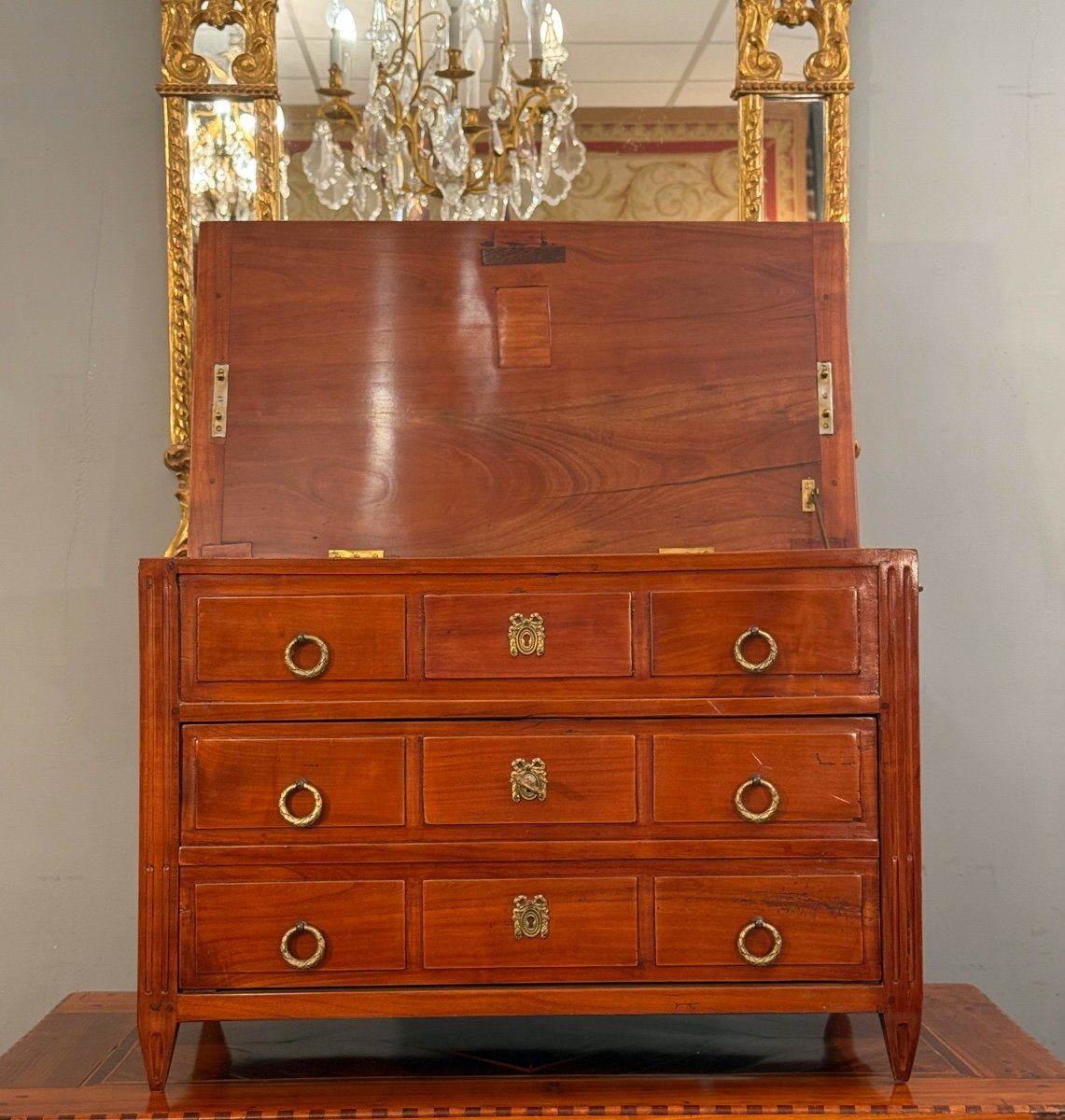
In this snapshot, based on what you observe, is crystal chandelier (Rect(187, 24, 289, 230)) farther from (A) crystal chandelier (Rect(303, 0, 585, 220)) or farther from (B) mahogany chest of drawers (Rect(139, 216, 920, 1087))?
(B) mahogany chest of drawers (Rect(139, 216, 920, 1087))

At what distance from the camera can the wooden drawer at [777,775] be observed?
5.93ft

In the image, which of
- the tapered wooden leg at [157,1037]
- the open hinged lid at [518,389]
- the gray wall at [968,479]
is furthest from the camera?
the gray wall at [968,479]

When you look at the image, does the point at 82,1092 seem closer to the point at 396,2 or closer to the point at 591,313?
the point at 591,313

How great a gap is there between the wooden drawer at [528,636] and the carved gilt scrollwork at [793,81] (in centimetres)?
98

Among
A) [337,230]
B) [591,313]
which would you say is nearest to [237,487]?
[337,230]

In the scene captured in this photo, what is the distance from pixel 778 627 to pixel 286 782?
758 millimetres

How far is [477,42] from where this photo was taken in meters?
2.35

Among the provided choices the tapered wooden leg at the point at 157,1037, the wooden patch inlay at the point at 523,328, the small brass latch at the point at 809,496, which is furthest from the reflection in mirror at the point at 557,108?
the tapered wooden leg at the point at 157,1037

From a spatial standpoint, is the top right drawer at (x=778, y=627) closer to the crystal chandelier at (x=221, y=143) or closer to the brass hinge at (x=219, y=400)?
the brass hinge at (x=219, y=400)

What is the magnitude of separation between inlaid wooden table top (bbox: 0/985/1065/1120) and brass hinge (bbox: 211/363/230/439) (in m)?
1.02

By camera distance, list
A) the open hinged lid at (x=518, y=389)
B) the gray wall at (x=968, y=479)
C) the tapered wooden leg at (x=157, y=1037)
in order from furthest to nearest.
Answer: the gray wall at (x=968, y=479), the open hinged lid at (x=518, y=389), the tapered wooden leg at (x=157, y=1037)

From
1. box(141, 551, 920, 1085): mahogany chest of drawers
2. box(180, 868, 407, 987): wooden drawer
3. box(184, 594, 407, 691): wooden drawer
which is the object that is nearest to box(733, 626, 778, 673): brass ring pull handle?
box(141, 551, 920, 1085): mahogany chest of drawers

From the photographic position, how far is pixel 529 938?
180 centimetres

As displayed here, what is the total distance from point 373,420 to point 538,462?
286 mm
